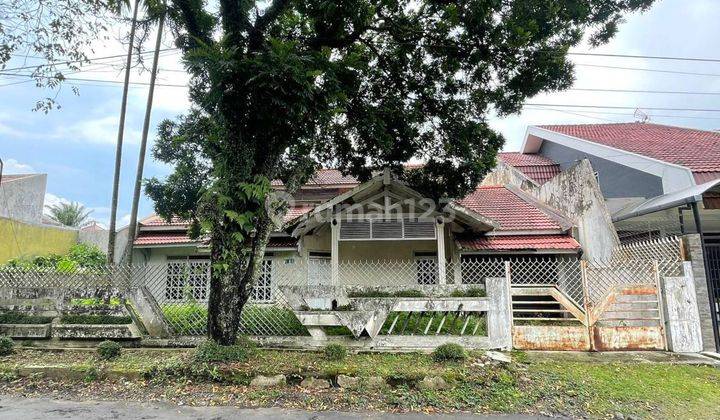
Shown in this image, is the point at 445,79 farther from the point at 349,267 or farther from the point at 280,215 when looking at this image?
the point at 349,267

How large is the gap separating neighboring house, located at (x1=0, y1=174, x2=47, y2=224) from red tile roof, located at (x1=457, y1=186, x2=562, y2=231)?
17303 millimetres

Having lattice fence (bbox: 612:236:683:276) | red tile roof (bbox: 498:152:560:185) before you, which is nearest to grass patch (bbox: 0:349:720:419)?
lattice fence (bbox: 612:236:683:276)

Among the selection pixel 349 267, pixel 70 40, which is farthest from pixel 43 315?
pixel 349 267

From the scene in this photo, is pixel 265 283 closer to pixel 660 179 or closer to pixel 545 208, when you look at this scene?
pixel 545 208

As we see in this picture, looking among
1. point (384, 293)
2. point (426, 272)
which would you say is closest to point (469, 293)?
point (384, 293)

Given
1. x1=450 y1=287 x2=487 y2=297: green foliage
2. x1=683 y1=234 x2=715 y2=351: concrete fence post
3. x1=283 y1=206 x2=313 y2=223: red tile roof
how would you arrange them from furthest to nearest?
1. x1=283 y1=206 x2=313 y2=223: red tile roof
2. x1=450 y1=287 x2=487 y2=297: green foliage
3. x1=683 y1=234 x2=715 y2=351: concrete fence post

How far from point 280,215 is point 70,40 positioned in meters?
5.10

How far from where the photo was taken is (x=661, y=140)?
1443 cm

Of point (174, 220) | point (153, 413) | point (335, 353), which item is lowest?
point (153, 413)

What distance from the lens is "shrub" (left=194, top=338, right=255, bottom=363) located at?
5848 mm

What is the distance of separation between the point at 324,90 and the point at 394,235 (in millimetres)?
5413

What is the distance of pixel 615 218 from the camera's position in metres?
11.7

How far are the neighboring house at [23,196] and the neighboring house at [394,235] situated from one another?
8.08 meters

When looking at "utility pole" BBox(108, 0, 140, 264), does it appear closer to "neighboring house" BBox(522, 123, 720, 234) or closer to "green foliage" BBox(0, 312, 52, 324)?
"green foliage" BBox(0, 312, 52, 324)
